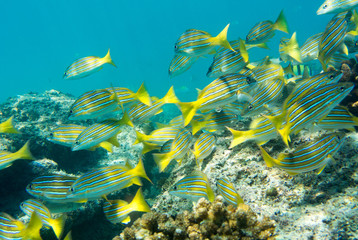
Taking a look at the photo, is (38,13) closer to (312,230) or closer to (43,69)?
(43,69)

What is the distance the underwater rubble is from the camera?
7.16ft

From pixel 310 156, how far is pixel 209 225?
1463mm

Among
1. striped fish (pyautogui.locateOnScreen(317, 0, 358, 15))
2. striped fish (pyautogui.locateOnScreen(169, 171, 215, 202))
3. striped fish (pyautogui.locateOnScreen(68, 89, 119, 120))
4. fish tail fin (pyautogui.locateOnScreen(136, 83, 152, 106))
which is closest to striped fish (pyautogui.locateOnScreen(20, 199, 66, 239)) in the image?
striped fish (pyautogui.locateOnScreen(68, 89, 119, 120))

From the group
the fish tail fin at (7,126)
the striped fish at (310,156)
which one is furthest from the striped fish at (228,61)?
the fish tail fin at (7,126)

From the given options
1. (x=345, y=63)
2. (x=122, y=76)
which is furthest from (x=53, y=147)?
(x=122, y=76)

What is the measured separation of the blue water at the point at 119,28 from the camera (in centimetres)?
8444

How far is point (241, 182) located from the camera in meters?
3.18

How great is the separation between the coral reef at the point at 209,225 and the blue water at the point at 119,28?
7626cm

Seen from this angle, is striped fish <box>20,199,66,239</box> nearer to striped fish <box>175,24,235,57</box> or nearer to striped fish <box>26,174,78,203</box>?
striped fish <box>26,174,78,203</box>

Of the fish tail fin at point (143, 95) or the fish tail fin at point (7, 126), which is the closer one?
the fish tail fin at point (143, 95)

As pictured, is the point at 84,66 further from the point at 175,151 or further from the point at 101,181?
the point at 175,151

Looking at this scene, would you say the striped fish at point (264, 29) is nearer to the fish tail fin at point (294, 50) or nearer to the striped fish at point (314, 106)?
the fish tail fin at point (294, 50)

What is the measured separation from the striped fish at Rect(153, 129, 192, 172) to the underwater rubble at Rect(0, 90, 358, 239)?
754 millimetres

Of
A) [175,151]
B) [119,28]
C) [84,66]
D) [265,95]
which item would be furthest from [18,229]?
[119,28]
